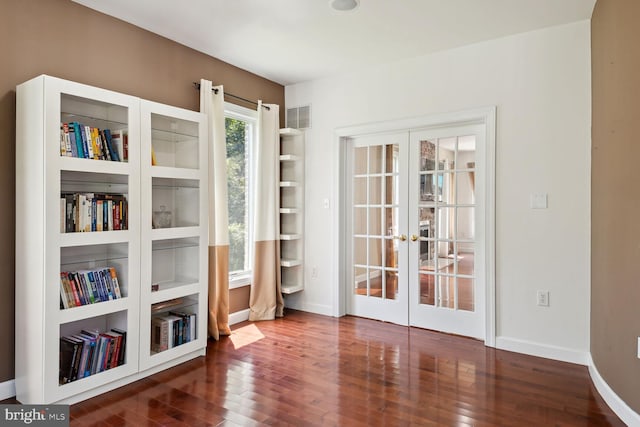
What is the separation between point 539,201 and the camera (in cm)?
336

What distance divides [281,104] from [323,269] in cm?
204

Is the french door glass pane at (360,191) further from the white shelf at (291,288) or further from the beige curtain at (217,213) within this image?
the beige curtain at (217,213)

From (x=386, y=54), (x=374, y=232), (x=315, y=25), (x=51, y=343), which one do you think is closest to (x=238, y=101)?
(x=315, y=25)

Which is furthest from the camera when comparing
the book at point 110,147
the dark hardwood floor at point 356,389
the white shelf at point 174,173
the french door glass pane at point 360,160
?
the french door glass pane at point 360,160

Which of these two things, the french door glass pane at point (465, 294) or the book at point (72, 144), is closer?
the book at point (72, 144)

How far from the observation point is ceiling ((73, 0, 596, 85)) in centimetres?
298

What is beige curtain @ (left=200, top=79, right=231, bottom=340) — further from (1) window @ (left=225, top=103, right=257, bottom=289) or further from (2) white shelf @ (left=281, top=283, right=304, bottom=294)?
(2) white shelf @ (left=281, top=283, right=304, bottom=294)

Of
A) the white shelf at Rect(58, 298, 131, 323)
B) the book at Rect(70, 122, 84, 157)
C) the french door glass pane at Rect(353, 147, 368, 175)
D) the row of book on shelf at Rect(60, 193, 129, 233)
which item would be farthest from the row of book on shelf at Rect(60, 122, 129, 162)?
the french door glass pane at Rect(353, 147, 368, 175)

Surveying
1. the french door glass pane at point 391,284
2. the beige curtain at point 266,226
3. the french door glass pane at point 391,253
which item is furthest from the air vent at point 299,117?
the french door glass pane at point 391,284

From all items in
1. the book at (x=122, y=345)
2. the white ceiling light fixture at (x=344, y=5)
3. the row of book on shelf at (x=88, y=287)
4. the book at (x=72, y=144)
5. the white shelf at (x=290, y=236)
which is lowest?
the book at (x=122, y=345)

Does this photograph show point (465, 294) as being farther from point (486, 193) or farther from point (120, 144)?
point (120, 144)

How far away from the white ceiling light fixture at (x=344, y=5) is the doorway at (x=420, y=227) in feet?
4.96

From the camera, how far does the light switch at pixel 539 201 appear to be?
334 centimetres

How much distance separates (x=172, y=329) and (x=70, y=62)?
2112 mm
